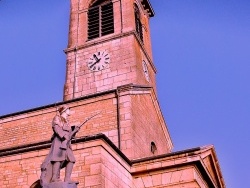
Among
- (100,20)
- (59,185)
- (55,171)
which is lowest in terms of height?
(59,185)

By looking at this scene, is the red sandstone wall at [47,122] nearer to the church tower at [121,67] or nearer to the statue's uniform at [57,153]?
the church tower at [121,67]

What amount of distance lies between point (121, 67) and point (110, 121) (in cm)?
439

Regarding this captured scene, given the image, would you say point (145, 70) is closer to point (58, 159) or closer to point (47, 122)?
point (47, 122)

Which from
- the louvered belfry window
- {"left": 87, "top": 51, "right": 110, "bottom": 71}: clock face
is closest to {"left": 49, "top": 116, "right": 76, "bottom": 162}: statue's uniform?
{"left": 87, "top": 51, "right": 110, "bottom": 71}: clock face

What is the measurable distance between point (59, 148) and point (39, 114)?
1051 cm

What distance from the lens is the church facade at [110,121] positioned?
12719 millimetres

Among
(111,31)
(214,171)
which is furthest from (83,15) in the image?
(214,171)

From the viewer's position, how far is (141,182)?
14086 millimetres

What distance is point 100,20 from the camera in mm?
23625

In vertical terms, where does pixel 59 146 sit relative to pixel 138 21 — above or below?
below

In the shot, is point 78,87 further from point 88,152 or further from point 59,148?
point 59,148

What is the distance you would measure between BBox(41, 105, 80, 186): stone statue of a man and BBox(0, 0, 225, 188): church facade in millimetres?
3801

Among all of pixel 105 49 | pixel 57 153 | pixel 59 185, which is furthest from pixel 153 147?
pixel 59 185

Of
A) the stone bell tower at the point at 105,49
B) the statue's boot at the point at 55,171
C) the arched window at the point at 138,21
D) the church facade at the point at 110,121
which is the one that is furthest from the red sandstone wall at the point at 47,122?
the statue's boot at the point at 55,171
